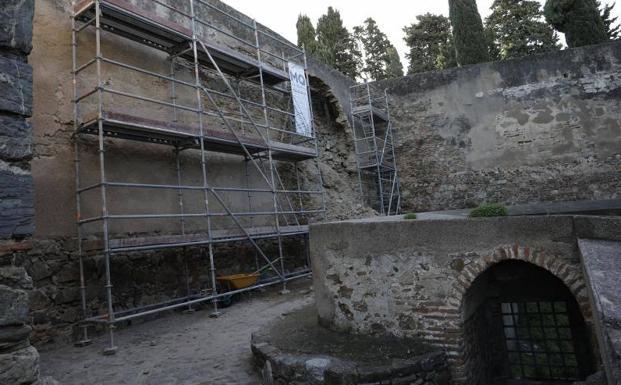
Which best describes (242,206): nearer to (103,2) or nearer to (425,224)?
(103,2)

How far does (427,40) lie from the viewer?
22.0 meters

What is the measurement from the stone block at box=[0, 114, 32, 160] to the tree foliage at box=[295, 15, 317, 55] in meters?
18.5

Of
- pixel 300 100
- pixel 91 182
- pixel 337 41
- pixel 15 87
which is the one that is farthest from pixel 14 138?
pixel 337 41

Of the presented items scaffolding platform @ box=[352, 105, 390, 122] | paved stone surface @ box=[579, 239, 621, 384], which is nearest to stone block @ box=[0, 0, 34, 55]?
paved stone surface @ box=[579, 239, 621, 384]

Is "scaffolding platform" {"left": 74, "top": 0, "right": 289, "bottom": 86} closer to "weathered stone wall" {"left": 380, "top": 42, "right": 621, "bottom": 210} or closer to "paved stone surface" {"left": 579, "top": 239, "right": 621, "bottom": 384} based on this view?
"weathered stone wall" {"left": 380, "top": 42, "right": 621, "bottom": 210}

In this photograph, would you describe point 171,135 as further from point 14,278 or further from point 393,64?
point 393,64

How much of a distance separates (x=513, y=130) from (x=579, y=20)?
4815mm

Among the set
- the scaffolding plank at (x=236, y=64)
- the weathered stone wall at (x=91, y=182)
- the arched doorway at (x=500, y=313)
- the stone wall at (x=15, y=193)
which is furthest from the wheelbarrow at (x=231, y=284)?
the stone wall at (x=15, y=193)

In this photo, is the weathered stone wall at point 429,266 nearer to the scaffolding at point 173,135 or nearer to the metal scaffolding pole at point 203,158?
the metal scaffolding pole at point 203,158

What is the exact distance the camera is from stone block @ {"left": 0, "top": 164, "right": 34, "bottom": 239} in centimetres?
162

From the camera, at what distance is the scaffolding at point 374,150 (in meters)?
12.4

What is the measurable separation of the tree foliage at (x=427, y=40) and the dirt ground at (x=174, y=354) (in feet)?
60.7

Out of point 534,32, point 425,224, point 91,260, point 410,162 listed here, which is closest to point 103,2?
point 91,260

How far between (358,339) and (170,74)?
19.1 feet
